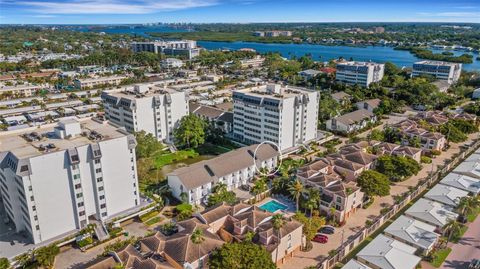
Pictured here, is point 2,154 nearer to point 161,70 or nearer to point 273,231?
point 273,231

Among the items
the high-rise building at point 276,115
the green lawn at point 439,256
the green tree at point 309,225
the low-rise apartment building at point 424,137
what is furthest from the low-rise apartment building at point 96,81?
the green lawn at point 439,256

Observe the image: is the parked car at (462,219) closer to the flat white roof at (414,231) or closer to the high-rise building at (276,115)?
the flat white roof at (414,231)

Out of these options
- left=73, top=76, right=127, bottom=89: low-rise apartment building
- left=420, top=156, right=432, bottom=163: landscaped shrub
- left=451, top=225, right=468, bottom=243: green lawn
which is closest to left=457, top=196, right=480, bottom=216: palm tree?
left=451, top=225, right=468, bottom=243: green lawn

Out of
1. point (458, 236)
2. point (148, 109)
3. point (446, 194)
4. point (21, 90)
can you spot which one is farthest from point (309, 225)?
point (21, 90)

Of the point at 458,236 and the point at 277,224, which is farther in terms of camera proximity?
the point at 458,236

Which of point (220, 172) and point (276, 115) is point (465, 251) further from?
point (276, 115)

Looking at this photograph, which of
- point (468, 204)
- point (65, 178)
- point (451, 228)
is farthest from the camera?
point (468, 204)
